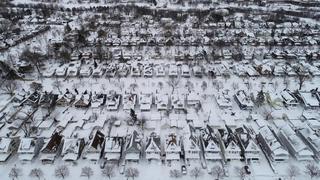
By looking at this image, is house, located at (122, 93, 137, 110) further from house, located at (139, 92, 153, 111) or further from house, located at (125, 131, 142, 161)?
house, located at (125, 131, 142, 161)

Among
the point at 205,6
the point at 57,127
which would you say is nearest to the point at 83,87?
the point at 57,127

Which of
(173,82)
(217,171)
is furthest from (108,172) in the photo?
(173,82)

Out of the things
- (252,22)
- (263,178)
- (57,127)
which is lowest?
(263,178)

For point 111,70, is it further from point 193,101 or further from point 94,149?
point 94,149

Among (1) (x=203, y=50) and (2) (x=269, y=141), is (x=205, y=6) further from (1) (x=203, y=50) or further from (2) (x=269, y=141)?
(2) (x=269, y=141)

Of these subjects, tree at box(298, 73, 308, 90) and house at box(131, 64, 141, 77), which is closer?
tree at box(298, 73, 308, 90)

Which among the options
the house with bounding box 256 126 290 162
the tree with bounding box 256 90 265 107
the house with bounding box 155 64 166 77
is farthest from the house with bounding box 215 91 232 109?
the house with bounding box 155 64 166 77

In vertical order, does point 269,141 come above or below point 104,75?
below
